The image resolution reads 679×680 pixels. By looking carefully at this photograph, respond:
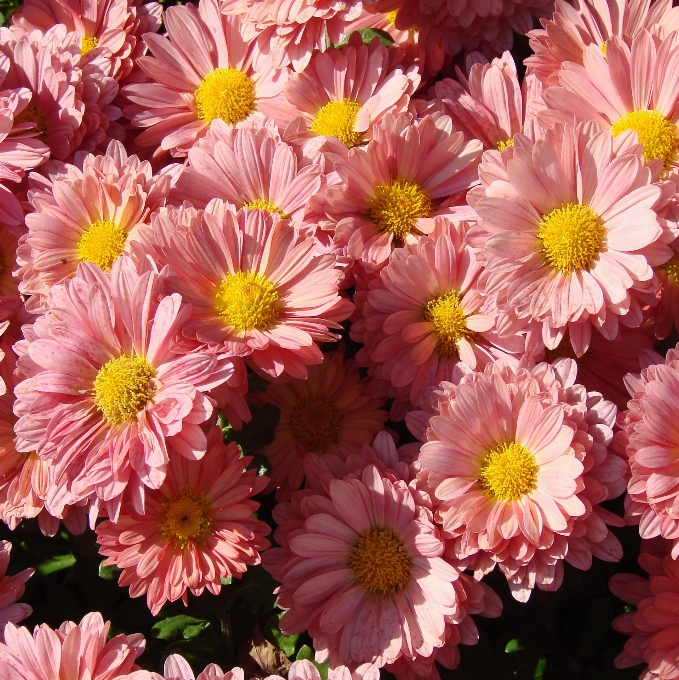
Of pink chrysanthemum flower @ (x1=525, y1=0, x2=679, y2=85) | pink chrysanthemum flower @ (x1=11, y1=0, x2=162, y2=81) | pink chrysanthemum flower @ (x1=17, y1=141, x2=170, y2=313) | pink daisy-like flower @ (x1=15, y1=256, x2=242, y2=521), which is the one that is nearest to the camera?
pink daisy-like flower @ (x1=15, y1=256, x2=242, y2=521)

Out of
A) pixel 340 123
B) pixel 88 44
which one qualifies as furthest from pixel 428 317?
pixel 88 44

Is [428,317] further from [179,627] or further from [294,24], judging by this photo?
[179,627]

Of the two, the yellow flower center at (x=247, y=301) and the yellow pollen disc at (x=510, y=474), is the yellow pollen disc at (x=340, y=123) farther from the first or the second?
the yellow pollen disc at (x=510, y=474)

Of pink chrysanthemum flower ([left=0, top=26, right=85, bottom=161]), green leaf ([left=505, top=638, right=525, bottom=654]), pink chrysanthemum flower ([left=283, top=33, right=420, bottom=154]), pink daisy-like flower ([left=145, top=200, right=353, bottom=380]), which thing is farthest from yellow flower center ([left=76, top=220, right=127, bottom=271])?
green leaf ([left=505, top=638, right=525, bottom=654])

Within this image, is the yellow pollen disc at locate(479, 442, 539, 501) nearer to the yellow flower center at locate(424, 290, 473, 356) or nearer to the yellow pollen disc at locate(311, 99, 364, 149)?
the yellow flower center at locate(424, 290, 473, 356)

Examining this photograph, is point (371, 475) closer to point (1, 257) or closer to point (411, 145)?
point (411, 145)

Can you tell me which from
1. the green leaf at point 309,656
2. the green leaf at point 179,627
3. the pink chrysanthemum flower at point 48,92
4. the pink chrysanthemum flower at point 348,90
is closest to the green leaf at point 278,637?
the green leaf at point 309,656
